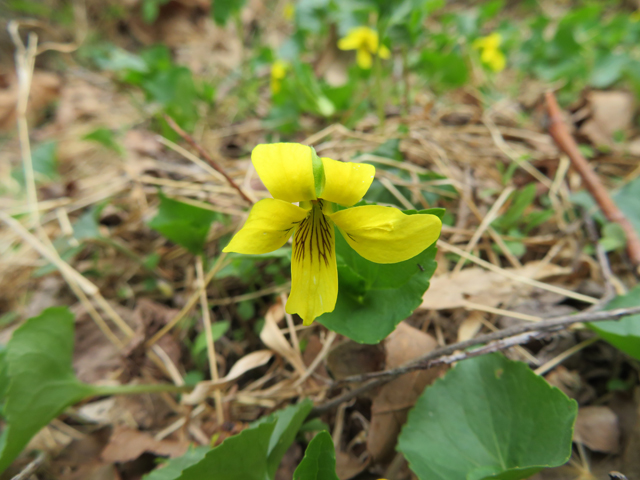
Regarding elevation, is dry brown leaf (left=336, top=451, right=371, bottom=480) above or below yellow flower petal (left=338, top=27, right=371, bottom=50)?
below

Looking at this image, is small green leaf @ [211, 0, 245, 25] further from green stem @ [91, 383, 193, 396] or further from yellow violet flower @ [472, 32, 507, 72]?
green stem @ [91, 383, 193, 396]

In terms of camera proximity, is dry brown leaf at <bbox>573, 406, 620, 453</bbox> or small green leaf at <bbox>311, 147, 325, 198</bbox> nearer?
small green leaf at <bbox>311, 147, 325, 198</bbox>

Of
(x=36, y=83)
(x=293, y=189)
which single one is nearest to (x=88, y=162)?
(x=36, y=83)

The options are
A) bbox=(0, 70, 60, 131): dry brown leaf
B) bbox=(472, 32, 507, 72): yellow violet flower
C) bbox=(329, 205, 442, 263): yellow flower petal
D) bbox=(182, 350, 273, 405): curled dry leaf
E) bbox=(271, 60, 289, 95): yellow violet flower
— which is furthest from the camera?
bbox=(0, 70, 60, 131): dry brown leaf

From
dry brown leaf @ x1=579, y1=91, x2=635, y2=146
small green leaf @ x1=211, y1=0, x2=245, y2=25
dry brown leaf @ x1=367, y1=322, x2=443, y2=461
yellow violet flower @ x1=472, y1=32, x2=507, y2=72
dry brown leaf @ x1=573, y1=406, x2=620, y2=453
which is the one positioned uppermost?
small green leaf @ x1=211, y1=0, x2=245, y2=25

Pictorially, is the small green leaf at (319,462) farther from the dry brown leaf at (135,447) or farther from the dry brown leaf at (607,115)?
the dry brown leaf at (607,115)

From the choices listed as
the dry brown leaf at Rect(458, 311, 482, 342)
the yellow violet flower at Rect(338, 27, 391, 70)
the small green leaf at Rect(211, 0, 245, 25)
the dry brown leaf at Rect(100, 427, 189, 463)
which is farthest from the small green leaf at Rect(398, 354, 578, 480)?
the small green leaf at Rect(211, 0, 245, 25)

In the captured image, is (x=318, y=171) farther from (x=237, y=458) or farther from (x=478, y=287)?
(x=478, y=287)

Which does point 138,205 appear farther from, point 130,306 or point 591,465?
point 591,465

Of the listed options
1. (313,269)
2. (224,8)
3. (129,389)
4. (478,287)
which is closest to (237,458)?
(313,269)
